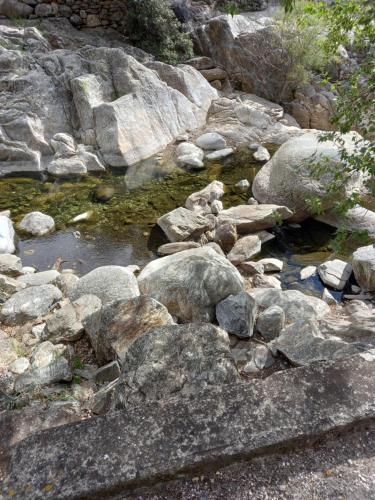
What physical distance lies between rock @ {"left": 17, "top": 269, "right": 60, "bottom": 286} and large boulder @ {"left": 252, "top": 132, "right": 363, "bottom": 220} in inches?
213

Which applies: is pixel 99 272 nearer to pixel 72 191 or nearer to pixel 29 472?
pixel 29 472

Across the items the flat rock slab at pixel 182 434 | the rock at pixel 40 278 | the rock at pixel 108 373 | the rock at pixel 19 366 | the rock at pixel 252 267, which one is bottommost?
the rock at pixel 40 278

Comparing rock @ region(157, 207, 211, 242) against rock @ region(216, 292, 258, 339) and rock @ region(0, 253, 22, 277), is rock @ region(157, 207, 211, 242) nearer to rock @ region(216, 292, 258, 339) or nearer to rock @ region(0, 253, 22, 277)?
rock @ region(0, 253, 22, 277)

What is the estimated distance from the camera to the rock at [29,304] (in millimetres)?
4953

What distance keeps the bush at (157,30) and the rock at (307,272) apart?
13.6 m

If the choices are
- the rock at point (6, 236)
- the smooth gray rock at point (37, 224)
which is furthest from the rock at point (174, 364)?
the smooth gray rock at point (37, 224)

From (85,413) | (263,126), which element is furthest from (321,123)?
(85,413)

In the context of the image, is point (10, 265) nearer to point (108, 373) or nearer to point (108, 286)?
point (108, 286)

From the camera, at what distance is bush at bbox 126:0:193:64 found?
53.3 ft

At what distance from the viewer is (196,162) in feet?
37.3

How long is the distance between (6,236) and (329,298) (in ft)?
20.8

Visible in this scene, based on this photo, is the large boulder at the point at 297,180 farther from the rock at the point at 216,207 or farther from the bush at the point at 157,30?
the bush at the point at 157,30

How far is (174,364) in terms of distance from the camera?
2660 millimetres

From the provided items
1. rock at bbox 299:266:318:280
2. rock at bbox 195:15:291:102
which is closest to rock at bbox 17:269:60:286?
rock at bbox 299:266:318:280
